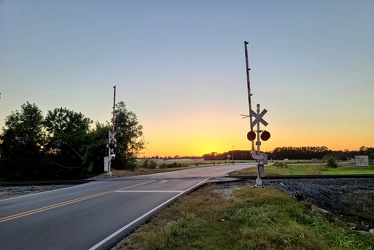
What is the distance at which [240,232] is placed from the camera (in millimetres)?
6238

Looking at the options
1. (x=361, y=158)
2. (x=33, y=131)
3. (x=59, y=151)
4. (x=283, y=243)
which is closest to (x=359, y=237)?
(x=283, y=243)

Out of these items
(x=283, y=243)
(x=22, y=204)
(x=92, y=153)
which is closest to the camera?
(x=283, y=243)

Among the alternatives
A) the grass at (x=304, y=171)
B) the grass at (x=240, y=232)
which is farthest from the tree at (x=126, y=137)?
the grass at (x=240, y=232)

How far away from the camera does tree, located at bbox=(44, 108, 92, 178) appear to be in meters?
37.9

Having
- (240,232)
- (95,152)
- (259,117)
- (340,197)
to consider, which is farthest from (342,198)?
(95,152)

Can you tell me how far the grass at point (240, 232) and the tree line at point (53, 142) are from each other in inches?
1157

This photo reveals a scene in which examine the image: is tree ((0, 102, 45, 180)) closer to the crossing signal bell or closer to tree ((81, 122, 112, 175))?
tree ((81, 122, 112, 175))

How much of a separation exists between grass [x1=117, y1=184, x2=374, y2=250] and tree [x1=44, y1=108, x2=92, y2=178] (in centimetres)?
3083

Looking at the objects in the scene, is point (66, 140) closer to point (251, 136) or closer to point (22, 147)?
point (22, 147)

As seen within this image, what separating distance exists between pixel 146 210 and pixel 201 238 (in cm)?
366

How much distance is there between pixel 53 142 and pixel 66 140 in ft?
5.62

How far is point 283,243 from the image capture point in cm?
532

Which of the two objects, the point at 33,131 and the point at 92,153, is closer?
the point at 92,153

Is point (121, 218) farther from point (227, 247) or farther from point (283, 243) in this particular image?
point (283, 243)
